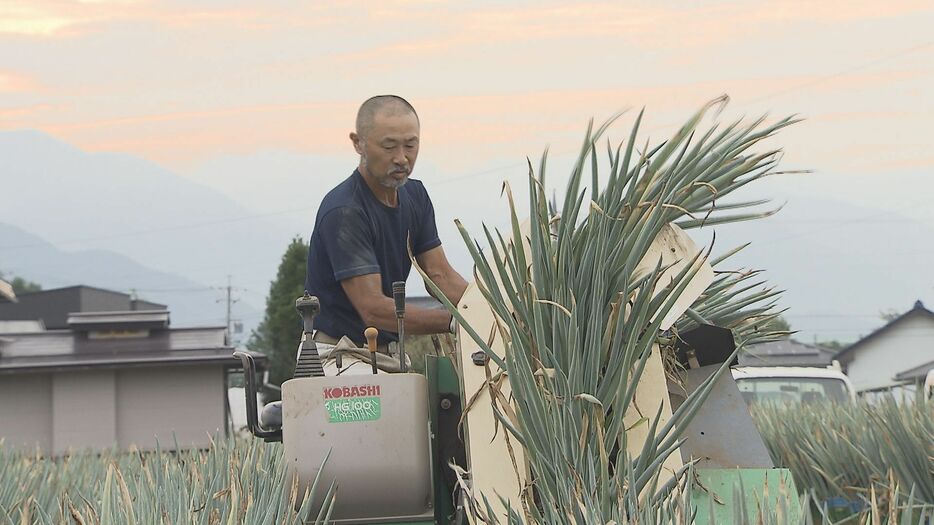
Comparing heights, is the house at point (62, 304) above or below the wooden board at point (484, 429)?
above

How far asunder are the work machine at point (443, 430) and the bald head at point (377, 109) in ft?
3.53

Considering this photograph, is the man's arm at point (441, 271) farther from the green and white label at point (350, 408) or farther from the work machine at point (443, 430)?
the green and white label at point (350, 408)

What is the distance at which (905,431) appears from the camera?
25.1 feet

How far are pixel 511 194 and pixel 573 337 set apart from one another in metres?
0.59

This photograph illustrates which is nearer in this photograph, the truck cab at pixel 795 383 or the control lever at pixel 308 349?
the control lever at pixel 308 349

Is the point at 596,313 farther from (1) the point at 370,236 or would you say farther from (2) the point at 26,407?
(2) the point at 26,407

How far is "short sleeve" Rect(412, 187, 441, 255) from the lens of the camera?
6273 mm

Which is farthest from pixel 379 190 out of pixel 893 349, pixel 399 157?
pixel 893 349

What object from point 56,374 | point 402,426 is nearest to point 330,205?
point 402,426

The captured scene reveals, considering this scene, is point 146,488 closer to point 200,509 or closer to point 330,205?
point 200,509

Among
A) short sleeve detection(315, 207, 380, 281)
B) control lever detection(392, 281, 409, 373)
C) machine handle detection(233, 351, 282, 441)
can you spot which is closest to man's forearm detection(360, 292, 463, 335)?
short sleeve detection(315, 207, 380, 281)

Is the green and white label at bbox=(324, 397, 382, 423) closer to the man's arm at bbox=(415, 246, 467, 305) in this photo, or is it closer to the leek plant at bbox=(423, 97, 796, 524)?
the leek plant at bbox=(423, 97, 796, 524)

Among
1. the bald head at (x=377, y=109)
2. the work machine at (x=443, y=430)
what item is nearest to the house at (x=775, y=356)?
the work machine at (x=443, y=430)

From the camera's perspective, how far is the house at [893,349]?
8275cm
